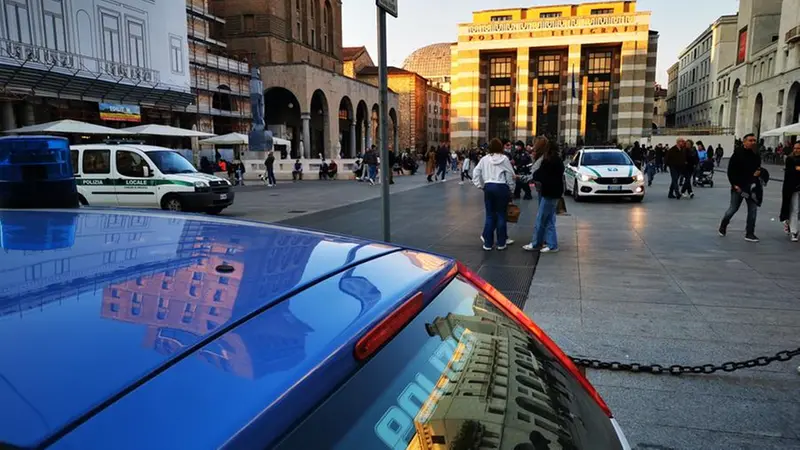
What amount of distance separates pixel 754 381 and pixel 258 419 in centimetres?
429

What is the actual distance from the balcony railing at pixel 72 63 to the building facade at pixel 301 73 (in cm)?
1308

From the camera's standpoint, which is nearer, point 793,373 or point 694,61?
point 793,373

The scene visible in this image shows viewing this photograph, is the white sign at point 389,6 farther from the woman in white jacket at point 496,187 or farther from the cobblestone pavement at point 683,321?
the woman in white jacket at point 496,187

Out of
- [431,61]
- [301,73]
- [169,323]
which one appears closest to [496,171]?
[169,323]

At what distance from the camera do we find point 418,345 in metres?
1.23

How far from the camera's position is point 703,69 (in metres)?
97.8

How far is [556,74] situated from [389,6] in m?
85.0

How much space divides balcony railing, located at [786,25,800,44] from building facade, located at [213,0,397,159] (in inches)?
1552

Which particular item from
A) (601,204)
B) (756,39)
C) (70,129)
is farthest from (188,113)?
(756,39)

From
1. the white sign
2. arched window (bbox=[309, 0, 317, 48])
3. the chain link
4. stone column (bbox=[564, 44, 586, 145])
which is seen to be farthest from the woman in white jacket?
stone column (bbox=[564, 44, 586, 145])

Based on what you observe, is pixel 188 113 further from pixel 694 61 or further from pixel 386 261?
pixel 694 61

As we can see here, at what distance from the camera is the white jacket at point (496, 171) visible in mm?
8664

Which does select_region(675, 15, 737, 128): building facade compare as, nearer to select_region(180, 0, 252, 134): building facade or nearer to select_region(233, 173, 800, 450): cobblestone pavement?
select_region(180, 0, 252, 134): building facade

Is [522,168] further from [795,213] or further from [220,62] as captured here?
[220,62]
